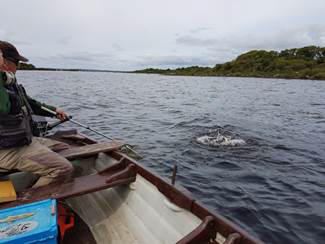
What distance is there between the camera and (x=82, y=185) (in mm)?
3811

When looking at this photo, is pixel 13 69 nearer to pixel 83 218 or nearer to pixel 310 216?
pixel 83 218

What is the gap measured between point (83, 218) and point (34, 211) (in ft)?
5.59

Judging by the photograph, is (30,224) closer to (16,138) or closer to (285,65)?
(16,138)

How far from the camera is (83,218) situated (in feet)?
15.1

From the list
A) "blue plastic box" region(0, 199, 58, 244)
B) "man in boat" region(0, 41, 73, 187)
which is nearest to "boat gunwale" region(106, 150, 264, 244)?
"man in boat" region(0, 41, 73, 187)

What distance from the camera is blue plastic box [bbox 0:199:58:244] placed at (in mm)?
2699

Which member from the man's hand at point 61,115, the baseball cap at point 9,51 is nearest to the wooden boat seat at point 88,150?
the man's hand at point 61,115

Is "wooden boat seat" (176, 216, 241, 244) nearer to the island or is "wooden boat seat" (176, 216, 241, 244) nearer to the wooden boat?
the wooden boat

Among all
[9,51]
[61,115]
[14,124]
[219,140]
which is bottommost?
[219,140]

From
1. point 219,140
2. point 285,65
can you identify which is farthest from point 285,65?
point 219,140

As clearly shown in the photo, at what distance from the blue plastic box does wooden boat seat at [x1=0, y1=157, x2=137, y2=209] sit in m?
0.21

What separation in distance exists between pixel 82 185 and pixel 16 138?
1161 mm

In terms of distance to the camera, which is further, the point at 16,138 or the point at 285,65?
the point at 285,65

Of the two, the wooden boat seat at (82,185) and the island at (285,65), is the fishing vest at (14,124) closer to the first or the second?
the wooden boat seat at (82,185)
